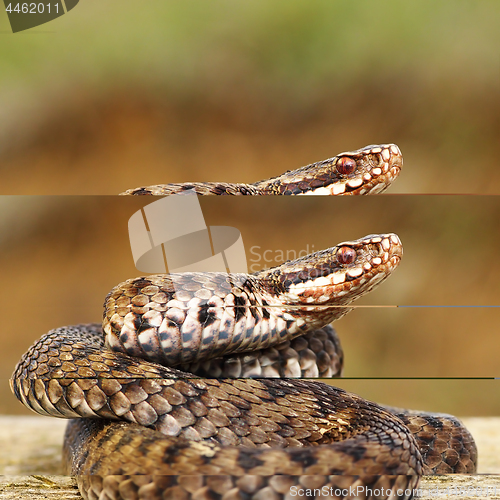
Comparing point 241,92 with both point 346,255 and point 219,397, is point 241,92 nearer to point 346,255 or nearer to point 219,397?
point 346,255

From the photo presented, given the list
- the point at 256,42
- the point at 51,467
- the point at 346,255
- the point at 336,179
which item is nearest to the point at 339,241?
the point at 346,255

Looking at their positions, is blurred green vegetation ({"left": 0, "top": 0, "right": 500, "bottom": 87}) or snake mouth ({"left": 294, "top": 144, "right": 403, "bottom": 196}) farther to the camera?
blurred green vegetation ({"left": 0, "top": 0, "right": 500, "bottom": 87})

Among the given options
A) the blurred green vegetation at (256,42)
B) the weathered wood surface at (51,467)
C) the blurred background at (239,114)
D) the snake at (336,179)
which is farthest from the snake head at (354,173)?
the weathered wood surface at (51,467)

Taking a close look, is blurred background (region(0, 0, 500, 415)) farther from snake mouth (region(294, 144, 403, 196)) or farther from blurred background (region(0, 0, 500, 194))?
snake mouth (region(294, 144, 403, 196))

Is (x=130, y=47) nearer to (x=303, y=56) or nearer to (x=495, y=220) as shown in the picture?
(x=303, y=56)

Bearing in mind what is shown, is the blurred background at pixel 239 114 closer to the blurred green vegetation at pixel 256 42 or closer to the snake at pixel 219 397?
the blurred green vegetation at pixel 256 42

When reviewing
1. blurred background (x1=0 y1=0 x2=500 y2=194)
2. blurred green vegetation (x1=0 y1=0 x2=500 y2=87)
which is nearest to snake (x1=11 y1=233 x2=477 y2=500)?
blurred background (x1=0 y1=0 x2=500 y2=194)
